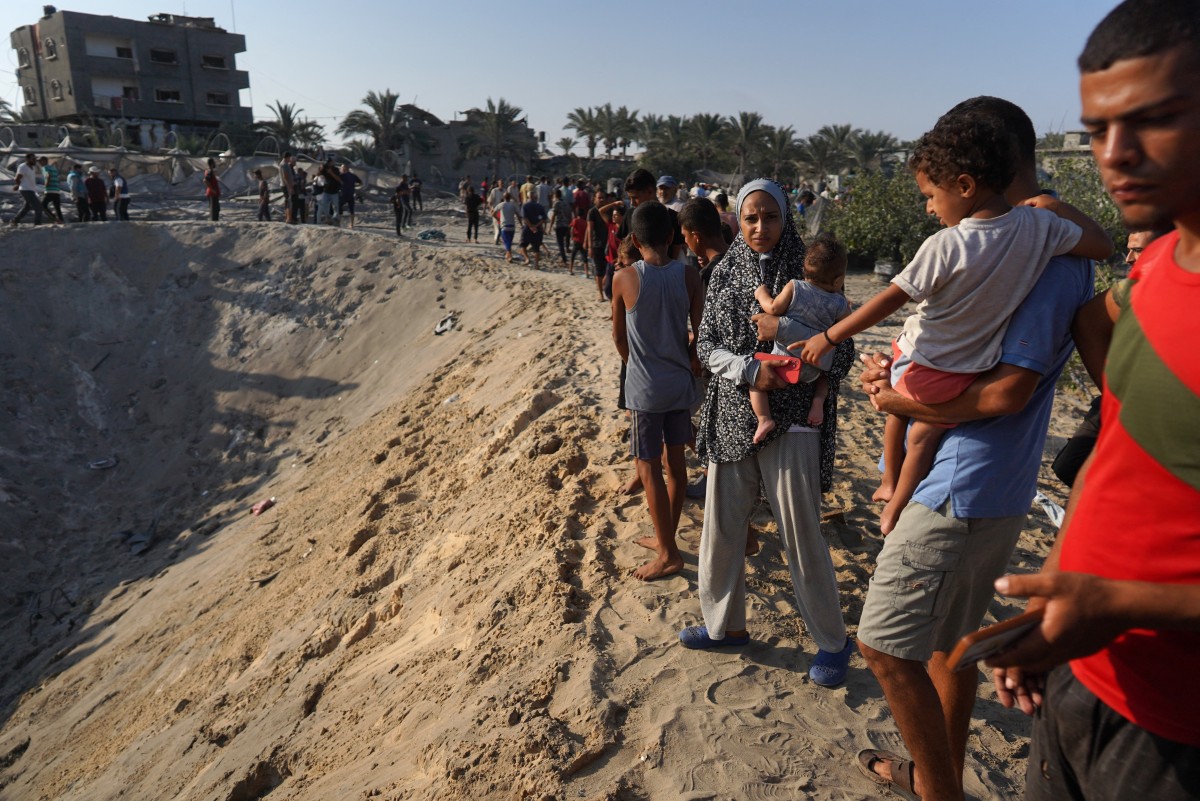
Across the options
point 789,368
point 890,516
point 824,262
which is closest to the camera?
point 890,516

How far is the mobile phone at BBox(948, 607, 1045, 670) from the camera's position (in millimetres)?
1183

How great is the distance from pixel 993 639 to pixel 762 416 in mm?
1544

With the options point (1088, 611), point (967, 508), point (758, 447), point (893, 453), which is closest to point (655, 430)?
point (758, 447)

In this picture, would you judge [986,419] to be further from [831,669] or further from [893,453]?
[831,669]

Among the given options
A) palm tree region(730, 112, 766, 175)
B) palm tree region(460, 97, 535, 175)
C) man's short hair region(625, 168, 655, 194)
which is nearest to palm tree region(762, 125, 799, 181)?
palm tree region(730, 112, 766, 175)

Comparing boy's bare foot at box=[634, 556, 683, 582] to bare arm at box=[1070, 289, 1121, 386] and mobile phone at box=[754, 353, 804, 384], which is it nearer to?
mobile phone at box=[754, 353, 804, 384]

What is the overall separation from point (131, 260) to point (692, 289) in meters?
14.8

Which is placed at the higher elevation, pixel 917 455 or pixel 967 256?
pixel 967 256

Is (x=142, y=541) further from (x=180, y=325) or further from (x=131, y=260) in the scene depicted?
(x=131, y=260)

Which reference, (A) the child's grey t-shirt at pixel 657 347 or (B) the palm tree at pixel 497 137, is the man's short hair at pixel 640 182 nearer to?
(A) the child's grey t-shirt at pixel 657 347

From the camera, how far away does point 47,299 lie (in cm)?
1410

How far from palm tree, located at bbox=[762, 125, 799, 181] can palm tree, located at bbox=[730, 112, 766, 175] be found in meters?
0.46

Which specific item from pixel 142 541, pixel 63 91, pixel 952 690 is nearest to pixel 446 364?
pixel 142 541

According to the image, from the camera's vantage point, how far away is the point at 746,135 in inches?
1475
